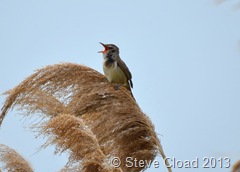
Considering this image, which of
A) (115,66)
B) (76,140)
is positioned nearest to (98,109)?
(76,140)

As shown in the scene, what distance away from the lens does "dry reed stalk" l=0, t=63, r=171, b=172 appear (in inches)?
131

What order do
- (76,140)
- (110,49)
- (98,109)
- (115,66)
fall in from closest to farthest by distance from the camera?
(76,140), (98,109), (115,66), (110,49)

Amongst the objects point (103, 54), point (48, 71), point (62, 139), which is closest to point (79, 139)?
point (62, 139)

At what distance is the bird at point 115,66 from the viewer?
20.5ft

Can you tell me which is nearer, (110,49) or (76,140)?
(76,140)

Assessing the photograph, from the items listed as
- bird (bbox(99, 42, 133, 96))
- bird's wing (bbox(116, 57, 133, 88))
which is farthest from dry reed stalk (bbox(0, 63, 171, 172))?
bird's wing (bbox(116, 57, 133, 88))

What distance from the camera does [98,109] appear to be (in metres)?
3.51

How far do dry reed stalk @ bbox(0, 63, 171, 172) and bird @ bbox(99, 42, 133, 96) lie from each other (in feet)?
8.19

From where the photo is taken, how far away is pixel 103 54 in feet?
22.1

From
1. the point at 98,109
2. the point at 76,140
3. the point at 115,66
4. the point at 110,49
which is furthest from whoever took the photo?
the point at 110,49

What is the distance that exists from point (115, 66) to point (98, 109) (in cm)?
293

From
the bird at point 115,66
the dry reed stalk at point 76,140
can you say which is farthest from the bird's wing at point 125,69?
the dry reed stalk at point 76,140

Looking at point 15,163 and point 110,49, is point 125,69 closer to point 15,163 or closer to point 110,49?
point 110,49

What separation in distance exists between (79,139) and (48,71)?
36.6 inches
